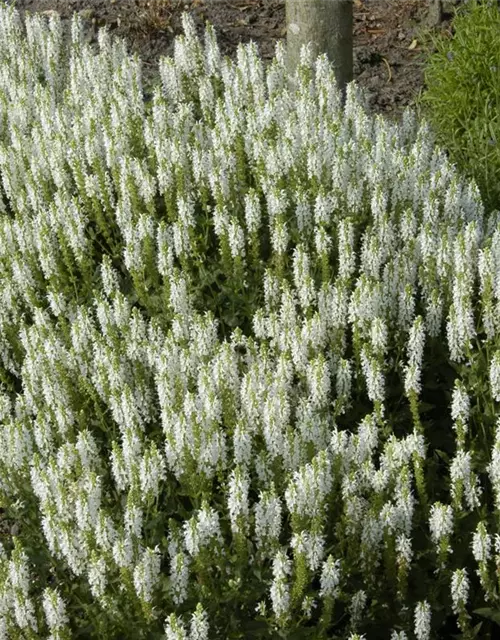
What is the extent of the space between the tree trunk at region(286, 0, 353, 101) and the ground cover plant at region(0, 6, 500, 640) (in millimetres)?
438

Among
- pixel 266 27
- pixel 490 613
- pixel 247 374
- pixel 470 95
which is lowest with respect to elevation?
pixel 490 613

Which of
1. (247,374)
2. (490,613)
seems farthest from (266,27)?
(490,613)

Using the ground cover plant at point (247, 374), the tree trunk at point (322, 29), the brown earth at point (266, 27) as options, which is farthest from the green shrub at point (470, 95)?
the tree trunk at point (322, 29)

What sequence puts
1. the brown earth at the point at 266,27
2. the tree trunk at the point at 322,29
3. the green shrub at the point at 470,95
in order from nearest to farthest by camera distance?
the tree trunk at the point at 322,29, the green shrub at the point at 470,95, the brown earth at the point at 266,27

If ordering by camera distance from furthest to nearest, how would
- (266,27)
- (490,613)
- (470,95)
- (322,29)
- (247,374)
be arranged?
(266,27), (470,95), (322,29), (247,374), (490,613)

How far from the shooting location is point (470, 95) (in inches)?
267

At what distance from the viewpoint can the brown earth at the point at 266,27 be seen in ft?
25.8

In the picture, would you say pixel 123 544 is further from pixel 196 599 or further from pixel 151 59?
pixel 151 59

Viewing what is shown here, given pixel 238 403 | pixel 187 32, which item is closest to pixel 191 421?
pixel 238 403

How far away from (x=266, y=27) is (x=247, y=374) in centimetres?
534

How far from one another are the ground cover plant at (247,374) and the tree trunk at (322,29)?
438 mm

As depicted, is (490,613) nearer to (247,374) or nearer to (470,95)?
(247,374)

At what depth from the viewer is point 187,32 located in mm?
6398

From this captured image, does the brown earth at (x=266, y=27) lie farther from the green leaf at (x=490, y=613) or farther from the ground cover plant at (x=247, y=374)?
the green leaf at (x=490, y=613)
